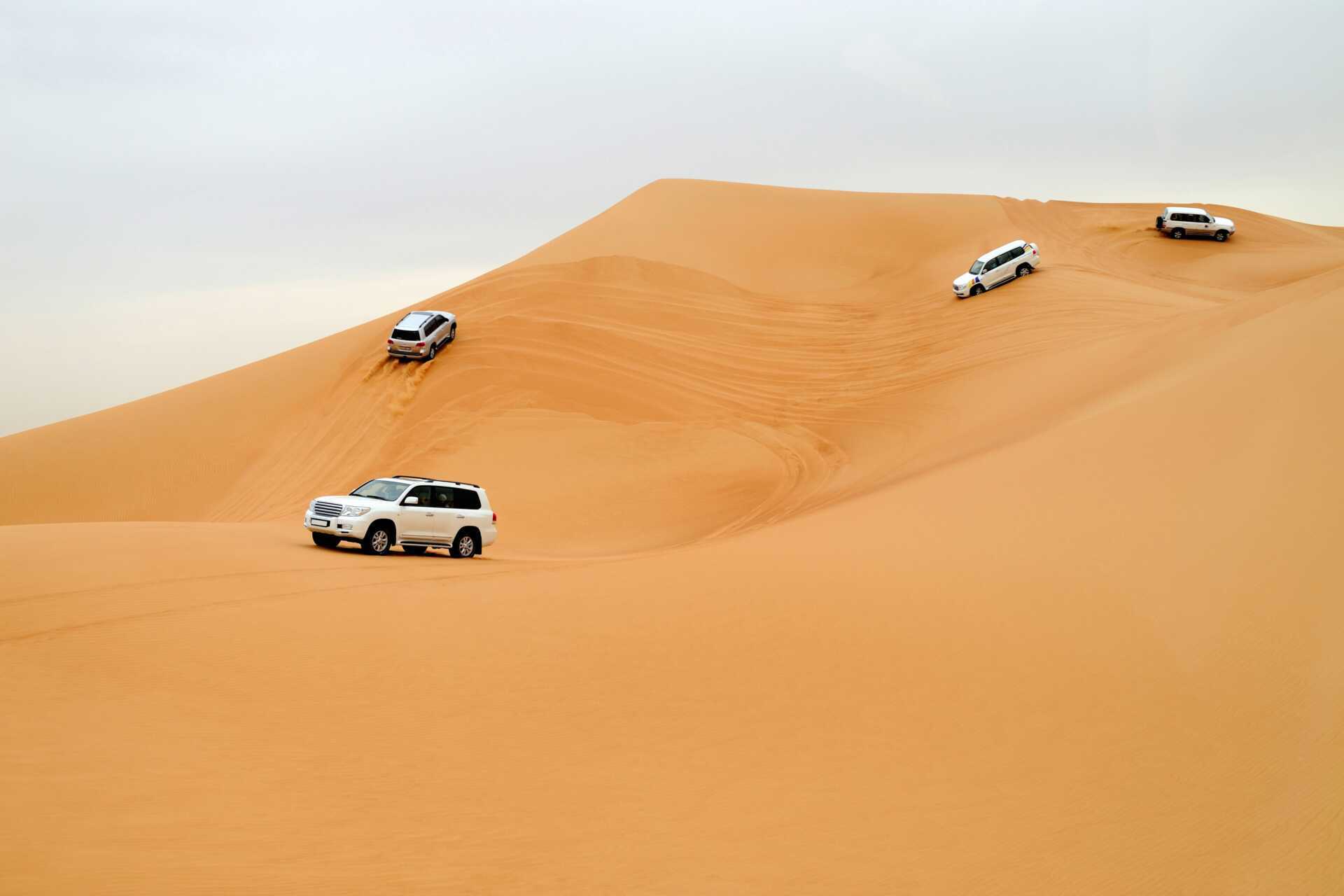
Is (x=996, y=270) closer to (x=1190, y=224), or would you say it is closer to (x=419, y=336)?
(x=1190, y=224)

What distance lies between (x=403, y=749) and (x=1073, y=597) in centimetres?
782

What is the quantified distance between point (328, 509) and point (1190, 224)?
45.2 metres

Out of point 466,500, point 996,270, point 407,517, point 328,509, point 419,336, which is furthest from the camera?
point 996,270

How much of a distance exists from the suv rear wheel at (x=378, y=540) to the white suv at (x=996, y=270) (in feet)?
89.2

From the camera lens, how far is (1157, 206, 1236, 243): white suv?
1996 inches

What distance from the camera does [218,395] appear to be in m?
40.8

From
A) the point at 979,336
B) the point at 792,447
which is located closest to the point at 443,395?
the point at 792,447

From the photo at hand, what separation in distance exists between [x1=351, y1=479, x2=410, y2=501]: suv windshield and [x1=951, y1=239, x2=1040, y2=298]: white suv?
2644 cm

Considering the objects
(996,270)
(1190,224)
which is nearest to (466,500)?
(996,270)

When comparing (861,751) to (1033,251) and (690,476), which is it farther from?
(1033,251)

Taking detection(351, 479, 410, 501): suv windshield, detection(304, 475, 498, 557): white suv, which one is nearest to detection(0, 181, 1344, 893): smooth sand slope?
detection(304, 475, 498, 557): white suv

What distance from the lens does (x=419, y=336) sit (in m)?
37.2

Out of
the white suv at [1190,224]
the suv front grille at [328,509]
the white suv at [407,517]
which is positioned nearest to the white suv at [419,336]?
the white suv at [407,517]

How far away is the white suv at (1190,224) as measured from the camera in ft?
166
